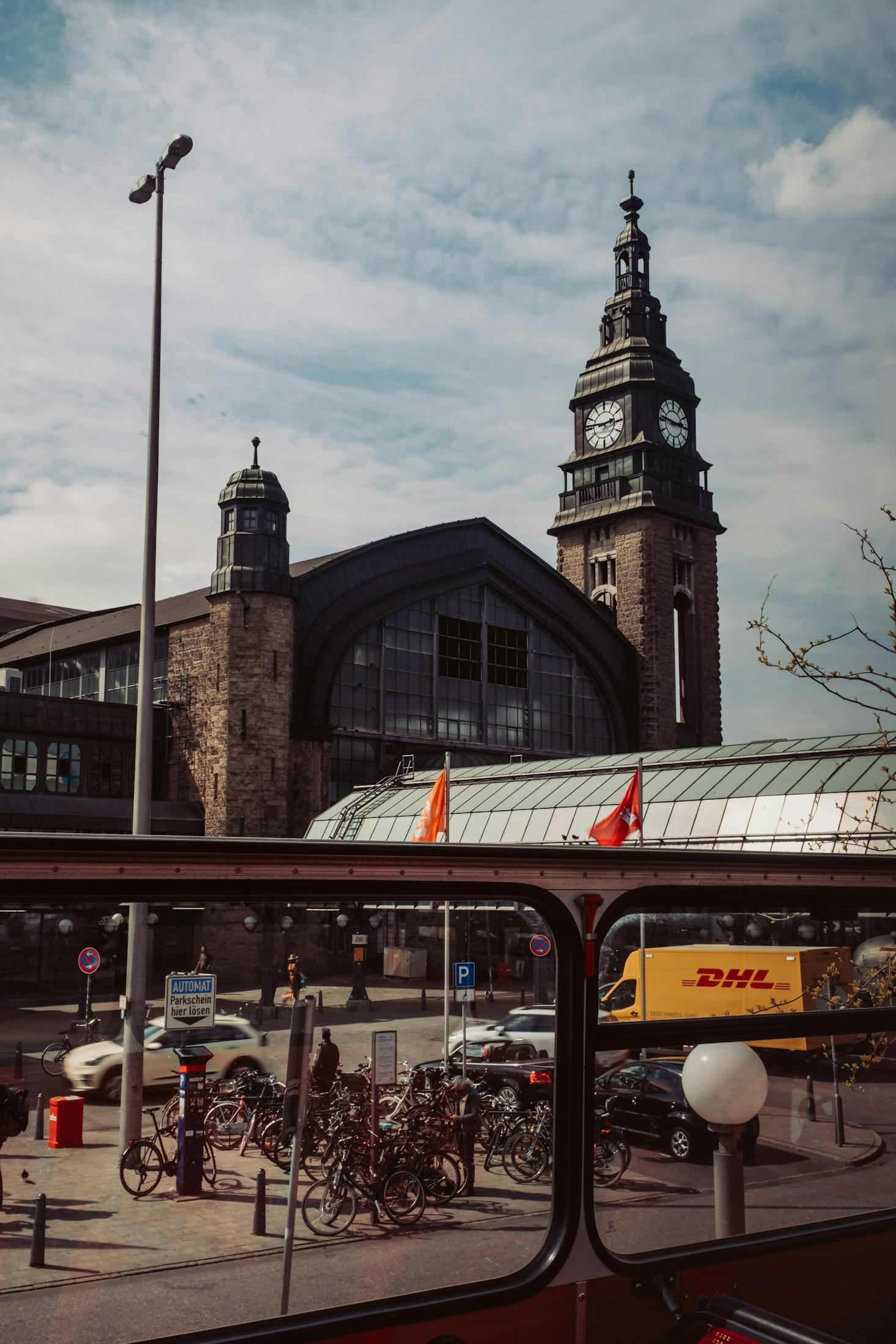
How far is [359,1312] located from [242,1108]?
623mm

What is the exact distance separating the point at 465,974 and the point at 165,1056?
3.16 ft

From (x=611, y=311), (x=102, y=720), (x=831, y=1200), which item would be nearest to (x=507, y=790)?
(x=102, y=720)

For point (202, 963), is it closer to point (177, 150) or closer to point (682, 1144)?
point (682, 1144)

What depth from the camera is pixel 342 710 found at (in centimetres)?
4594

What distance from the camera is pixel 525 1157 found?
360 cm

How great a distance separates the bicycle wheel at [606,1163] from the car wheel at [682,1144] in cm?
23

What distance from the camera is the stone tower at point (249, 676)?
41.5 meters

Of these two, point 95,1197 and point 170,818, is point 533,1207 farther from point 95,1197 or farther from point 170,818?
point 170,818

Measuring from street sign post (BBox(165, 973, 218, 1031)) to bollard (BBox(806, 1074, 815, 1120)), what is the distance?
6.84ft

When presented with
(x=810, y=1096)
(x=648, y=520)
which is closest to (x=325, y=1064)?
(x=810, y=1096)

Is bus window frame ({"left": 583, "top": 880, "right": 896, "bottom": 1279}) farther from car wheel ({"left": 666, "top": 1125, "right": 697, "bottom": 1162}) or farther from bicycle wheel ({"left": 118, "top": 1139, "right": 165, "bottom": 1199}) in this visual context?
bicycle wheel ({"left": 118, "top": 1139, "right": 165, "bottom": 1199})

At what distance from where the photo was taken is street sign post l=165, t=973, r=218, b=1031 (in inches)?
125

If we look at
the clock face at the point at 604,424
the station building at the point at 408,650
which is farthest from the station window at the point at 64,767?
the clock face at the point at 604,424

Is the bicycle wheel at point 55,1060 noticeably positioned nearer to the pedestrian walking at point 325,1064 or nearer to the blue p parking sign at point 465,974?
the pedestrian walking at point 325,1064
